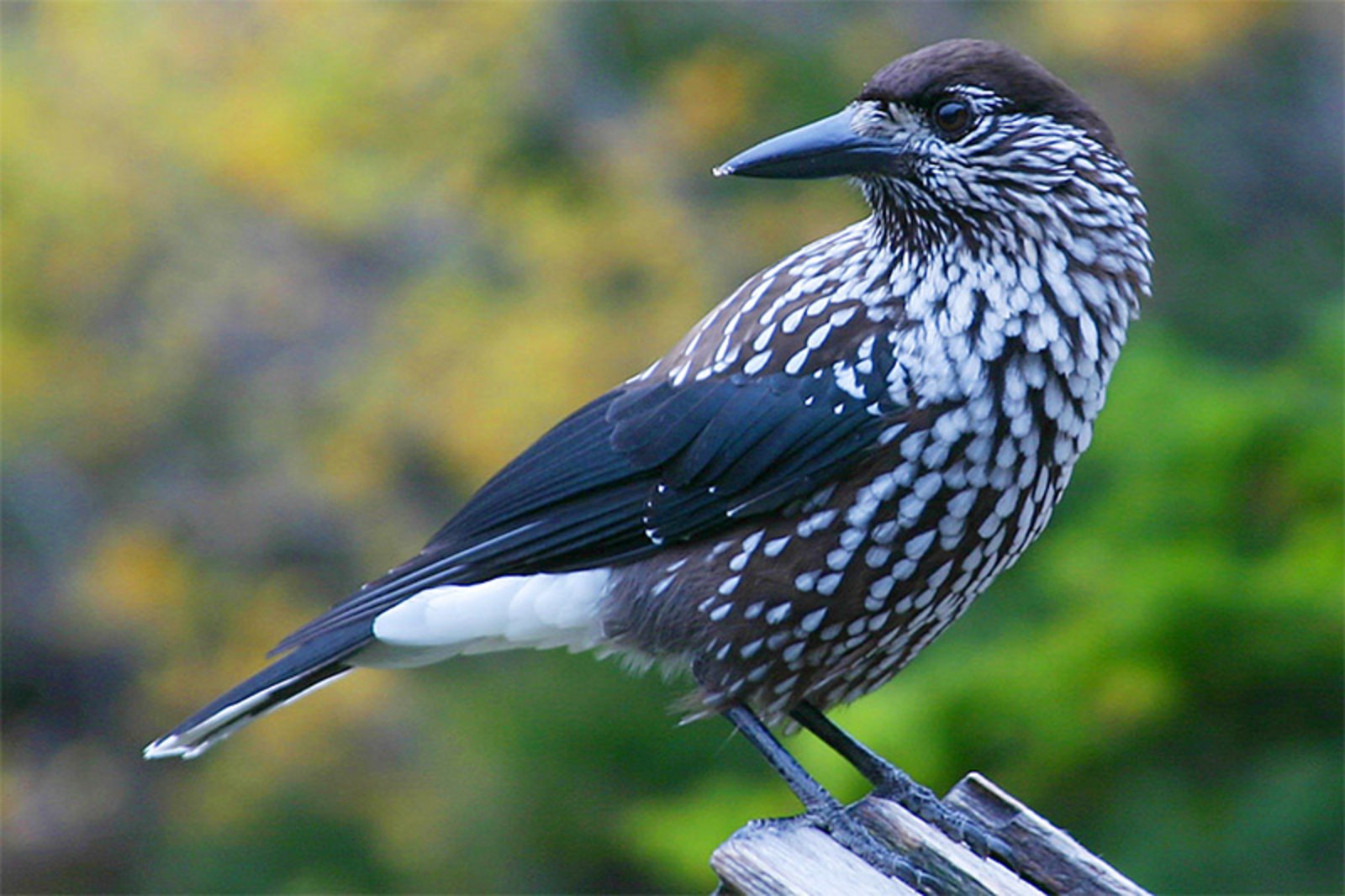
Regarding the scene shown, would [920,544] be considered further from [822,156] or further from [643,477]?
[822,156]

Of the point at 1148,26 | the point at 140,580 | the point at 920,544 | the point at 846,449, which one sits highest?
the point at 140,580

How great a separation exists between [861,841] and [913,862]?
0.39 feet

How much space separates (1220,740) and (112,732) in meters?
5.64

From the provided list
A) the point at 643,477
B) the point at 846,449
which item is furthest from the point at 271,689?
the point at 846,449

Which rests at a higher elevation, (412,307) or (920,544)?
(412,307)

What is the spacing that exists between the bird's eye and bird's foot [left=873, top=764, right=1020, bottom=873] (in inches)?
49.6

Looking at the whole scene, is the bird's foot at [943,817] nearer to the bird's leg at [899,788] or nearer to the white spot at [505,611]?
the bird's leg at [899,788]

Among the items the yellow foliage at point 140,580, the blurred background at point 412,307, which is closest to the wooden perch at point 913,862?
the blurred background at point 412,307

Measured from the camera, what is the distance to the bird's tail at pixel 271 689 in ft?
10.3

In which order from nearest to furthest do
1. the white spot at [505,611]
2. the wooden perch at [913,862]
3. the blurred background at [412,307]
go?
the wooden perch at [913,862] < the white spot at [505,611] < the blurred background at [412,307]

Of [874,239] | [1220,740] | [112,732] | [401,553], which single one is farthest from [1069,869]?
[112,732]

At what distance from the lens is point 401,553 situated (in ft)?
22.4

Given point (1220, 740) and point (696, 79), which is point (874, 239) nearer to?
point (1220, 740)

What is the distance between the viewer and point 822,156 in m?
2.84
